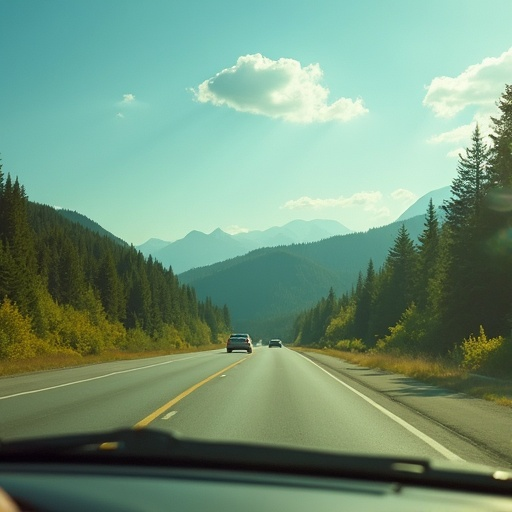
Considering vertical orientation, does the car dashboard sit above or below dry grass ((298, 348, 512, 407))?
above

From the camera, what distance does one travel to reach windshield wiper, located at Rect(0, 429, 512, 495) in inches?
121

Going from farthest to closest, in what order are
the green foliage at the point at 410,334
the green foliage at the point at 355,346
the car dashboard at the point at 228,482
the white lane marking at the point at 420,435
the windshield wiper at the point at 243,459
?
1. the green foliage at the point at 355,346
2. the green foliage at the point at 410,334
3. the white lane marking at the point at 420,435
4. the windshield wiper at the point at 243,459
5. the car dashboard at the point at 228,482

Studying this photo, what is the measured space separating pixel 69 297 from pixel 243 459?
93.2 metres

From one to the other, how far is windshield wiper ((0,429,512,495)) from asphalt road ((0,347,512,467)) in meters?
3.24

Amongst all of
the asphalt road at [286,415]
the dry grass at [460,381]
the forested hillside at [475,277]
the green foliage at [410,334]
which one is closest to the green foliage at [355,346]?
the forested hillside at [475,277]

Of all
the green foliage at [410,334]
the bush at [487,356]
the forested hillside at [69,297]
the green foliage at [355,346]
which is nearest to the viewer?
the bush at [487,356]

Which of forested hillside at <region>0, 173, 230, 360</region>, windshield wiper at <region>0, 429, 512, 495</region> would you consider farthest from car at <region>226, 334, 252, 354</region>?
windshield wiper at <region>0, 429, 512, 495</region>

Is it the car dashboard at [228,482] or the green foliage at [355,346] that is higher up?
the car dashboard at [228,482]

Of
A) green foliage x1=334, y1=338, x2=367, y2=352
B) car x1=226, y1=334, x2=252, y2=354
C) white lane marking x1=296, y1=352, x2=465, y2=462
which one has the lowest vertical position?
green foliage x1=334, y1=338, x2=367, y2=352

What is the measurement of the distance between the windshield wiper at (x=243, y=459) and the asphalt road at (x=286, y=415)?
324cm

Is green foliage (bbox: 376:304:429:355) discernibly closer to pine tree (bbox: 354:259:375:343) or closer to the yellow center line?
the yellow center line

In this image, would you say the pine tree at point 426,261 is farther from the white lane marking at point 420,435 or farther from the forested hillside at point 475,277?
the white lane marking at point 420,435

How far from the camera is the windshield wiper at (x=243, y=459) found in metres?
3.07

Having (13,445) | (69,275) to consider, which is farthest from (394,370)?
(69,275)
